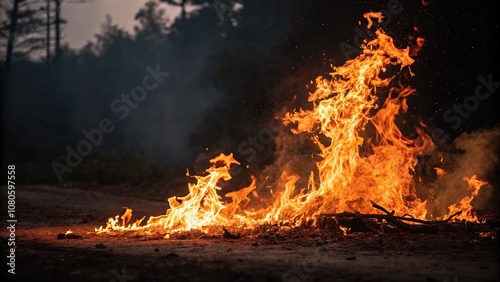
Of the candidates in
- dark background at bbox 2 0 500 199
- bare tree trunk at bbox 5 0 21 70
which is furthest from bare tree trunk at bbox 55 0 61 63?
bare tree trunk at bbox 5 0 21 70

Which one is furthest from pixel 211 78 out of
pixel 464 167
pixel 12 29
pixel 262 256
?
pixel 12 29

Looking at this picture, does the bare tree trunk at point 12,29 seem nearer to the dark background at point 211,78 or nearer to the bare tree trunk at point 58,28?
the dark background at point 211,78

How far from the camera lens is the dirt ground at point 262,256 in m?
6.70

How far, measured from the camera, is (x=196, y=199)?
35.8 ft

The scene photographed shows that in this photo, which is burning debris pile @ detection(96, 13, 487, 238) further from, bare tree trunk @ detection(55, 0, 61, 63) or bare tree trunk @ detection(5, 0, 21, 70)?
bare tree trunk @ detection(55, 0, 61, 63)

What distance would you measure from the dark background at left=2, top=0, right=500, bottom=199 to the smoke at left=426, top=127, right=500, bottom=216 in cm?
56

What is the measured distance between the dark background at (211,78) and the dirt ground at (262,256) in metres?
5.47

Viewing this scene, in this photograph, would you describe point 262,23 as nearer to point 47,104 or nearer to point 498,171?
point 498,171

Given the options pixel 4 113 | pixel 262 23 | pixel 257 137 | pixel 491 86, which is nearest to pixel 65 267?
pixel 257 137

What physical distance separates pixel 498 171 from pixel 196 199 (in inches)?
351

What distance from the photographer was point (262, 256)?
779cm

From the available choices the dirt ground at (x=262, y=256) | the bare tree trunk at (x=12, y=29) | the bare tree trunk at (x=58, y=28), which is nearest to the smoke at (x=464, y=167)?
the dirt ground at (x=262, y=256)

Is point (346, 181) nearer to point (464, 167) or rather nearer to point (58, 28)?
point (464, 167)

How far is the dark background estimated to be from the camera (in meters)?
15.2
